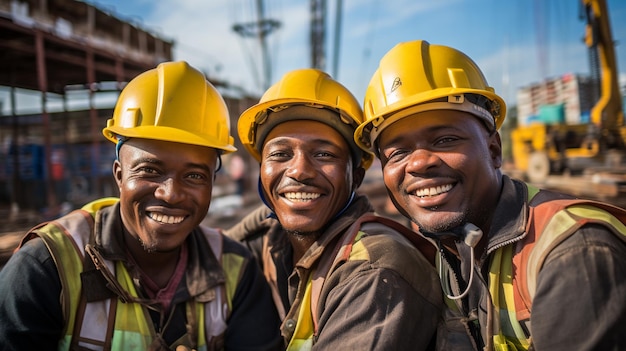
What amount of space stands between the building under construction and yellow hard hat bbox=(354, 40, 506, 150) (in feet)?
37.9

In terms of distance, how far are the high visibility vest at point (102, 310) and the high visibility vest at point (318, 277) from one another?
1.66ft

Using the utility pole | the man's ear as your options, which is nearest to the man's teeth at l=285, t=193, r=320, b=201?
the man's ear

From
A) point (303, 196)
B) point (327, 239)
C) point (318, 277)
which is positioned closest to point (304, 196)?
point (303, 196)

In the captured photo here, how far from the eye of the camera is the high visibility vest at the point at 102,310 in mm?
1958

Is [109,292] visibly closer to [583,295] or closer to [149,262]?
[149,262]

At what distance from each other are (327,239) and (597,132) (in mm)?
13587

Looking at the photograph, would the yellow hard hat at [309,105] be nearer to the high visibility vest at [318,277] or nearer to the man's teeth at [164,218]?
the high visibility vest at [318,277]

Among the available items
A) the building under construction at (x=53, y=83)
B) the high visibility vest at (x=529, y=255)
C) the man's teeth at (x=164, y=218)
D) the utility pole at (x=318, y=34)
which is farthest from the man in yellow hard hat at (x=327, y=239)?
the utility pole at (x=318, y=34)

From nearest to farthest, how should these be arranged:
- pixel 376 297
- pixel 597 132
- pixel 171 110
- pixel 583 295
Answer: pixel 583 295 < pixel 376 297 < pixel 171 110 < pixel 597 132

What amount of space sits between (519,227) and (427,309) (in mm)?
568

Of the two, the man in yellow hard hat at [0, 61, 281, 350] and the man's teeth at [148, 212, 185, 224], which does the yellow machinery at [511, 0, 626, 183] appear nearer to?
the man in yellow hard hat at [0, 61, 281, 350]

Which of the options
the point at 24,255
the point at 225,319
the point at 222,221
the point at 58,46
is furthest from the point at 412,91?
the point at 58,46

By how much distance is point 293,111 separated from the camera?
7.92 feet

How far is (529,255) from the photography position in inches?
60.3
